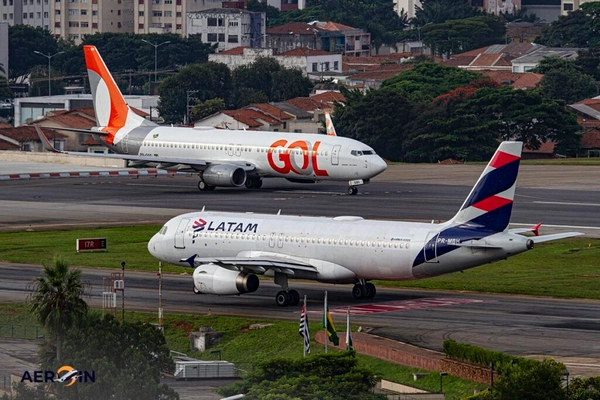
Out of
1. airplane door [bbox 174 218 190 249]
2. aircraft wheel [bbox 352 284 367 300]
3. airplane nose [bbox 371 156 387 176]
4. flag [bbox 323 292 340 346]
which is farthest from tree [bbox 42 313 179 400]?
airplane nose [bbox 371 156 387 176]

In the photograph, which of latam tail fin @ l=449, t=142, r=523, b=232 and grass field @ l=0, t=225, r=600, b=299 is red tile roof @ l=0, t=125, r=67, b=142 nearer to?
grass field @ l=0, t=225, r=600, b=299

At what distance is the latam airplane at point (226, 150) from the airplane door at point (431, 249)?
45417 mm

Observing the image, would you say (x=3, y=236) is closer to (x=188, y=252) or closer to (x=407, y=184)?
(x=188, y=252)

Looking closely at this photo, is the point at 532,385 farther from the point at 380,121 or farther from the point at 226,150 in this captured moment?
the point at 380,121

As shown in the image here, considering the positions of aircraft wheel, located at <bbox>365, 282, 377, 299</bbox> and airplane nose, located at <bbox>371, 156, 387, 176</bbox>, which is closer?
aircraft wheel, located at <bbox>365, 282, 377, 299</bbox>

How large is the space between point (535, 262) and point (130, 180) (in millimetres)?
56875

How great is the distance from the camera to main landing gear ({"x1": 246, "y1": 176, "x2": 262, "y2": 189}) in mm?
116912

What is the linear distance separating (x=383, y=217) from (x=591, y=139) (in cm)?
8800

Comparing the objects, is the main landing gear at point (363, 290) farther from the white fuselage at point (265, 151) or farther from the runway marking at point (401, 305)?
the white fuselage at point (265, 151)

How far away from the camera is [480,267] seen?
7919cm

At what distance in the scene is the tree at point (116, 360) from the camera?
47.5m

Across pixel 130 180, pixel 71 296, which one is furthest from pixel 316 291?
pixel 130 180

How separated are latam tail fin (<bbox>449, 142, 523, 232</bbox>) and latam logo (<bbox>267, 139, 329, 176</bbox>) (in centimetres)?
4650

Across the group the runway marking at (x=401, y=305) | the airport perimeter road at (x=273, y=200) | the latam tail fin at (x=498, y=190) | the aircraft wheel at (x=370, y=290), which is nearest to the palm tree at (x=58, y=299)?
the runway marking at (x=401, y=305)
